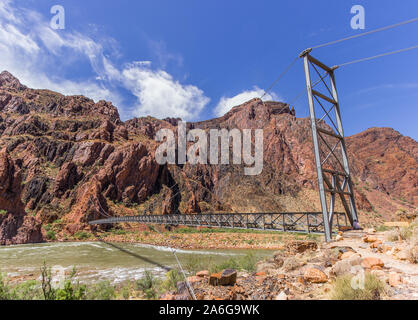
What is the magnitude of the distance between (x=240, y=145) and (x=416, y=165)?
81548mm

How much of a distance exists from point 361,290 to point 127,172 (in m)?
56.6

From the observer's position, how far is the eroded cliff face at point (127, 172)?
44.2 metres

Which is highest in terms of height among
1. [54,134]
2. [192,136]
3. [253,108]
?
[253,108]

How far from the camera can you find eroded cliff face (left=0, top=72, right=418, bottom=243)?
44.2 metres

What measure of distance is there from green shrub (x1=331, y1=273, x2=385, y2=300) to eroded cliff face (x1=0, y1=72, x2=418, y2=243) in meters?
37.1

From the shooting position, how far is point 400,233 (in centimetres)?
570

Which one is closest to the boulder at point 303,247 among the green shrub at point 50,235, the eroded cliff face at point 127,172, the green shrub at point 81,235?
the eroded cliff face at point 127,172

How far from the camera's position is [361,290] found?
304 cm

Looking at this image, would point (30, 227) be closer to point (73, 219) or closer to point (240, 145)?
point (73, 219)

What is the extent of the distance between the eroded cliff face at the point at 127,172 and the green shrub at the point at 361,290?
37121 mm

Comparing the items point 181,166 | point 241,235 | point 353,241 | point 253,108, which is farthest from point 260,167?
point 353,241

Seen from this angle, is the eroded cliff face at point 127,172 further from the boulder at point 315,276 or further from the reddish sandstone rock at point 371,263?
the reddish sandstone rock at point 371,263

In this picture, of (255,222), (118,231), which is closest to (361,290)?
(255,222)

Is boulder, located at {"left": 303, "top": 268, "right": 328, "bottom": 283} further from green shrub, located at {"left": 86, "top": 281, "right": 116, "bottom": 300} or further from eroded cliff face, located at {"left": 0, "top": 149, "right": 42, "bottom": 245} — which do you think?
eroded cliff face, located at {"left": 0, "top": 149, "right": 42, "bottom": 245}
